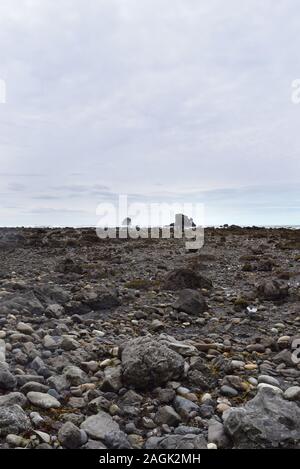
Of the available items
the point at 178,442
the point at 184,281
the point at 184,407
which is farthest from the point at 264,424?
the point at 184,281

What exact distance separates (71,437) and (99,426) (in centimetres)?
41

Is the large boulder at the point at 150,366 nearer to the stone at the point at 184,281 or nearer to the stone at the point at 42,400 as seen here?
the stone at the point at 42,400

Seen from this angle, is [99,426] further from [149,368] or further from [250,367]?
[250,367]

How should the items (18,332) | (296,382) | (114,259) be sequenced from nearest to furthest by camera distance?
(296,382)
(18,332)
(114,259)

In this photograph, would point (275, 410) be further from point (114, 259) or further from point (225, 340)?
point (114, 259)

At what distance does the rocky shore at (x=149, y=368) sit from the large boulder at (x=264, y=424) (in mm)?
12

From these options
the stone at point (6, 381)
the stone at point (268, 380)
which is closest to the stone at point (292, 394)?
the stone at point (268, 380)

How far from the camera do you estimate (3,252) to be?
26.9 meters

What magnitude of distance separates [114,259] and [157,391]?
1654cm

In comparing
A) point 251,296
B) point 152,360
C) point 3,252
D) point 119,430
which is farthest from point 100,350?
point 3,252

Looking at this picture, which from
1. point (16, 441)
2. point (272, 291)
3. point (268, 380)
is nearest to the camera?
point (16, 441)

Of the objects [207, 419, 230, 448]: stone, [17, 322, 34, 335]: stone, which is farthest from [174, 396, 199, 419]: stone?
[17, 322, 34, 335]: stone

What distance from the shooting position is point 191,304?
36.2 ft

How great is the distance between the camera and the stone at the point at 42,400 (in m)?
5.30
